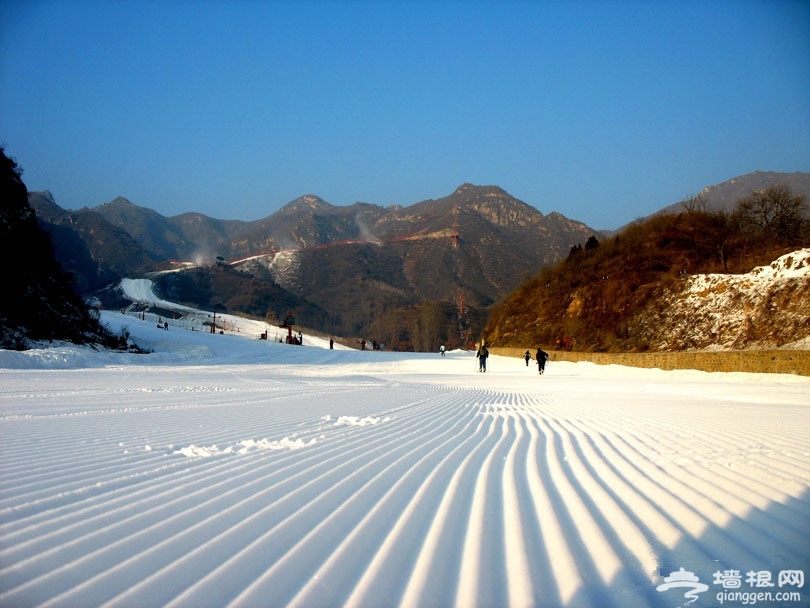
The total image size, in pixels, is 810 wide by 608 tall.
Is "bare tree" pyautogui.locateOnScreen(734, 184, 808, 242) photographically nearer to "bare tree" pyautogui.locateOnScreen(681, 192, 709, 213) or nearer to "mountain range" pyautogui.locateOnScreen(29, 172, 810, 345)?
"bare tree" pyautogui.locateOnScreen(681, 192, 709, 213)

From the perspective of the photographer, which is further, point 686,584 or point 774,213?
point 774,213

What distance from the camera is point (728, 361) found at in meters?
23.3

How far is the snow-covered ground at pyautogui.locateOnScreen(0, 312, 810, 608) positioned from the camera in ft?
8.71

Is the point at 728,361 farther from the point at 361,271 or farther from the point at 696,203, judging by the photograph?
the point at 361,271

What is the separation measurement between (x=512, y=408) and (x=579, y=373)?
1916cm

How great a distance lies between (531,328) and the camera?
5050 cm

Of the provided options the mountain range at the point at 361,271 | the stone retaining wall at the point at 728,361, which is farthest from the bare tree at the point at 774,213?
the mountain range at the point at 361,271

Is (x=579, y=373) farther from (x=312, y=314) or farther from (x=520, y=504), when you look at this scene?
(x=312, y=314)

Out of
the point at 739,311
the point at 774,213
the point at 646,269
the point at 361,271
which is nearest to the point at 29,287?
the point at 739,311

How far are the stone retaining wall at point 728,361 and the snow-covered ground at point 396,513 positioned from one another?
578 inches

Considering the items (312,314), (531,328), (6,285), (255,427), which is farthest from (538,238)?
(255,427)

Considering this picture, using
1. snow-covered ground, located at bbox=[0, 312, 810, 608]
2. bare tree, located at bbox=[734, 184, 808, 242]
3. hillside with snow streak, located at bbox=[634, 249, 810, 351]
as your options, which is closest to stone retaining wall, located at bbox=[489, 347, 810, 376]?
hillside with snow streak, located at bbox=[634, 249, 810, 351]

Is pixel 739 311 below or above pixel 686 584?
above

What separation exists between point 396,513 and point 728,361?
23537 millimetres
